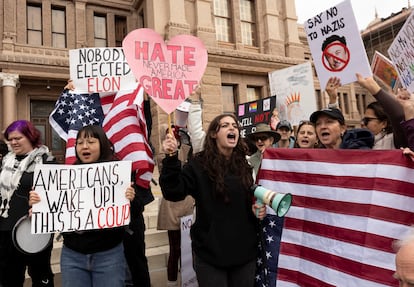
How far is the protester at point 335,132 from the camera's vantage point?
8.41 feet

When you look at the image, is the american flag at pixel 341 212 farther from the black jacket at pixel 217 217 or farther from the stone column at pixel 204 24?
the stone column at pixel 204 24

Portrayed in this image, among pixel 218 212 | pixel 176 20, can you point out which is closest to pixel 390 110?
pixel 218 212

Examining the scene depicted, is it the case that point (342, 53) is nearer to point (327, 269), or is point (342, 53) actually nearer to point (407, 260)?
point (327, 269)

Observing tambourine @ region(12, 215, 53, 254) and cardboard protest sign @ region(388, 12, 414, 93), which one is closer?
cardboard protest sign @ region(388, 12, 414, 93)

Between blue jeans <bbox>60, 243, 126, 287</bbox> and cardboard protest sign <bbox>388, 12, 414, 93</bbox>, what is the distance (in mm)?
2771

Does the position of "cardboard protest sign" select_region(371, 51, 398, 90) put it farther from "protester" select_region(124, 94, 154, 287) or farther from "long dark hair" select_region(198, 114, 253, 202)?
"protester" select_region(124, 94, 154, 287)

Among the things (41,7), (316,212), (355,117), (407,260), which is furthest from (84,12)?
(355,117)

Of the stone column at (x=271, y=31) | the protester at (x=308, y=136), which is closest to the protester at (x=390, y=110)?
the protester at (x=308, y=136)

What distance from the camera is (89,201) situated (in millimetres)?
2588

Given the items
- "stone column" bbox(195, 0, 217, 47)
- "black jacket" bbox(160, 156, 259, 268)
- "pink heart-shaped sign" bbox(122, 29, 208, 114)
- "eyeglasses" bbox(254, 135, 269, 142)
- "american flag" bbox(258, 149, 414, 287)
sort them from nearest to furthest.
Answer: "american flag" bbox(258, 149, 414, 287), "black jacket" bbox(160, 156, 259, 268), "pink heart-shaped sign" bbox(122, 29, 208, 114), "eyeglasses" bbox(254, 135, 269, 142), "stone column" bbox(195, 0, 217, 47)

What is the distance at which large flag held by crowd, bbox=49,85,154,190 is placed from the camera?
136 inches

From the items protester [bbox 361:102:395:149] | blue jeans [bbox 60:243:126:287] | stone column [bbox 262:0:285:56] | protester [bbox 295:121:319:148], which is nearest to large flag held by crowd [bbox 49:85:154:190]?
blue jeans [bbox 60:243:126:287]

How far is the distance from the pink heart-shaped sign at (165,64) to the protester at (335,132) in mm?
1127

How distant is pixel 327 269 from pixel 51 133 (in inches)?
594
